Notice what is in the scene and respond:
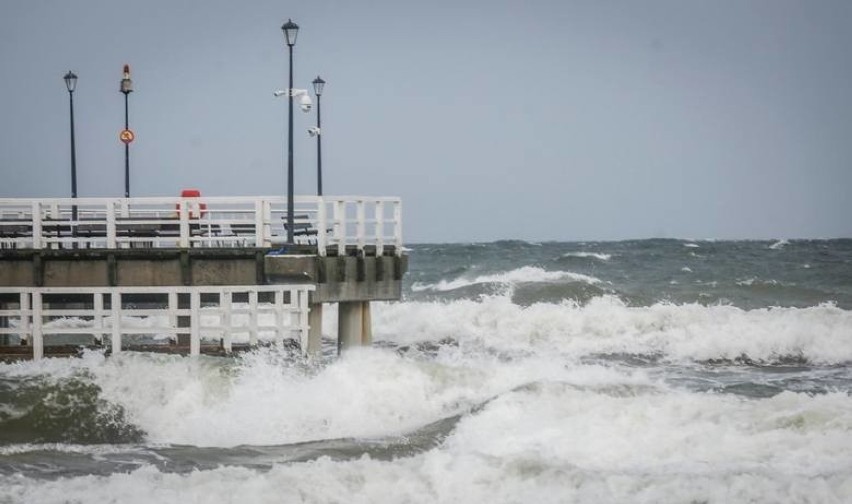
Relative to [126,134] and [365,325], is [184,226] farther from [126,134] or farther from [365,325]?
[126,134]

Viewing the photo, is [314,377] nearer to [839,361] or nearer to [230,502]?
[230,502]

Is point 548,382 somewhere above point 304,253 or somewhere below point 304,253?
below

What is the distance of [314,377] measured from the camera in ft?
67.1

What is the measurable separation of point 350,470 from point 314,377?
558 centimetres

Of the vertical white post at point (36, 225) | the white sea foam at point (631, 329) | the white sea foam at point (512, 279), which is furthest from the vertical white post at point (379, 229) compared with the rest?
the white sea foam at point (512, 279)

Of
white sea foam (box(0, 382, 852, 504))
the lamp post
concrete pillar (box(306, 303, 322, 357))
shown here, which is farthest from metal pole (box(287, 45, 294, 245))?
the lamp post

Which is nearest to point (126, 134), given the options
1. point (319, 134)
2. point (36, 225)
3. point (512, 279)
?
point (319, 134)

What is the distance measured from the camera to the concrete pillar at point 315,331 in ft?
72.6

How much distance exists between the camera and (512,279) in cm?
5584

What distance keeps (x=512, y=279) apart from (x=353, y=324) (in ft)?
111

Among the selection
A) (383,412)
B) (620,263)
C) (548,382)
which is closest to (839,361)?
(548,382)

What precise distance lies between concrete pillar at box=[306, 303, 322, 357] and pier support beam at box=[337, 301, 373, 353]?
52 centimetres

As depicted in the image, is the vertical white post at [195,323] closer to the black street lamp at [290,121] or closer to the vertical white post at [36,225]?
the black street lamp at [290,121]

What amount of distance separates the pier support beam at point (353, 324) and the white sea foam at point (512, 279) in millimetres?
28759
